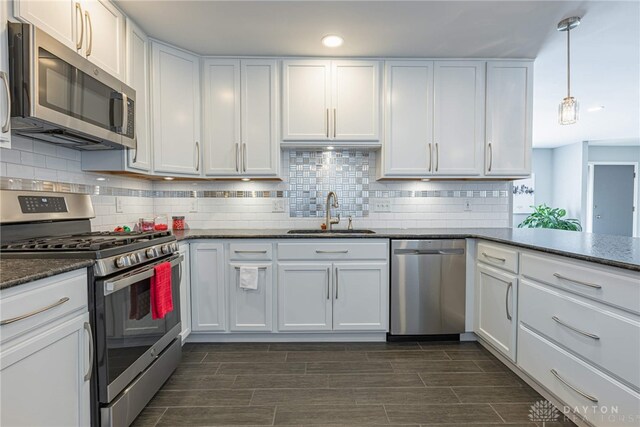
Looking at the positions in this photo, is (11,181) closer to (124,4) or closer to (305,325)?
(124,4)

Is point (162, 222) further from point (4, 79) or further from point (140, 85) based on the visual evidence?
point (4, 79)

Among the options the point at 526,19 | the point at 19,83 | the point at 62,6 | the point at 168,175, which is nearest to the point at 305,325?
the point at 168,175

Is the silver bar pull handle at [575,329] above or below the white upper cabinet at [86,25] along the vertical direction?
below

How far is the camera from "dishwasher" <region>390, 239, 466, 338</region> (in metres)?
2.64

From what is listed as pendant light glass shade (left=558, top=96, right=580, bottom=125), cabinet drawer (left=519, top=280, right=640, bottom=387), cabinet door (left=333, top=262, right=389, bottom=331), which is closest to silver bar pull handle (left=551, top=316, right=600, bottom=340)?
cabinet drawer (left=519, top=280, right=640, bottom=387)

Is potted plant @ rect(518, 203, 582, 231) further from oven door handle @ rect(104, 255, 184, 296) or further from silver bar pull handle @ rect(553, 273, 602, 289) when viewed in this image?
oven door handle @ rect(104, 255, 184, 296)

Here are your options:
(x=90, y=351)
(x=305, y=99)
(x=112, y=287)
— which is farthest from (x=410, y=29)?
(x=90, y=351)

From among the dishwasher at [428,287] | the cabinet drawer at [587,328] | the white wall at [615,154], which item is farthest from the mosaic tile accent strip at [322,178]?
the white wall at [615,154]

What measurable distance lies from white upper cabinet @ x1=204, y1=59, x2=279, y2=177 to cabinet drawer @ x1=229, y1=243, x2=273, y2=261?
65cm

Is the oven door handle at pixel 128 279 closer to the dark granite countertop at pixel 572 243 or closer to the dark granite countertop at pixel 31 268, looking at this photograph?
the dark granite countertop at pixel 31 268

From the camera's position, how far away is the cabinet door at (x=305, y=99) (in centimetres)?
287

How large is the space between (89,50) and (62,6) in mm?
234

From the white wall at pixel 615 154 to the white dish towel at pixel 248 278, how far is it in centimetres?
800

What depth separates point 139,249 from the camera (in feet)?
5.69
